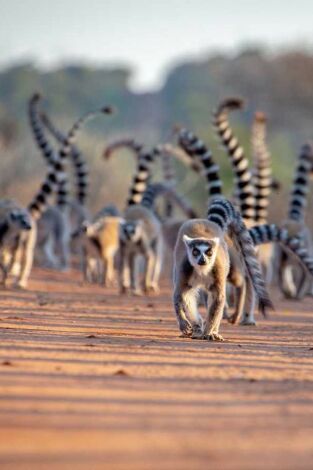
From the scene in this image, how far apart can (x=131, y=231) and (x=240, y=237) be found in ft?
17.1

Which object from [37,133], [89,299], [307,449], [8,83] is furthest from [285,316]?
[8,83]

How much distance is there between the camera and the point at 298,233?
17500 mm

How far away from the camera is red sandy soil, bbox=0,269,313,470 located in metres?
4.88

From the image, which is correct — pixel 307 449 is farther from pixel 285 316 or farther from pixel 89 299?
pixel 89 299

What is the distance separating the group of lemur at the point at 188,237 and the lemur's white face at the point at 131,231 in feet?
0.04

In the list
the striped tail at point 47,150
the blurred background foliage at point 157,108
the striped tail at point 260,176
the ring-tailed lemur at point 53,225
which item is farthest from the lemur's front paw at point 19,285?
the blurred background foliage at point 157,108

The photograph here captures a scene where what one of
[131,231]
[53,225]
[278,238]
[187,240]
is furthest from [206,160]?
[187,240]

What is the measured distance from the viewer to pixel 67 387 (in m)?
6.39

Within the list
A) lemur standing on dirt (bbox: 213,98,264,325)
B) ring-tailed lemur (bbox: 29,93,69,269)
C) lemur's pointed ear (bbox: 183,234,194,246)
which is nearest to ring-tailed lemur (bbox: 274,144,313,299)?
lemur standing on dirt (bbox: 213,98,264,325)

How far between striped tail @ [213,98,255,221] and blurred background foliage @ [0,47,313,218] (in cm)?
311

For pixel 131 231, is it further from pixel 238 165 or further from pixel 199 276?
pixel 199 276

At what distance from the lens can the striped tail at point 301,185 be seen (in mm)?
20406

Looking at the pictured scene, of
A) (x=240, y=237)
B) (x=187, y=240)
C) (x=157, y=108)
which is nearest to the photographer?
(x=187, y=240)

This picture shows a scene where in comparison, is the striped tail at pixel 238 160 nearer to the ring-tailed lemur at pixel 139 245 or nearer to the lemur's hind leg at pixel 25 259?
the ring-tailed lemur at pixel 139 245
